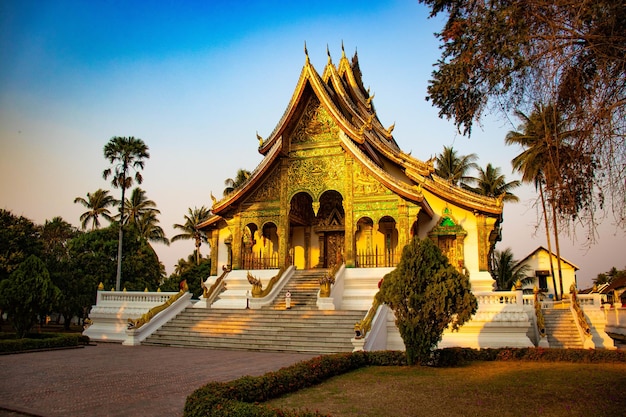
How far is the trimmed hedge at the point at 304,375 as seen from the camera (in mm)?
5547

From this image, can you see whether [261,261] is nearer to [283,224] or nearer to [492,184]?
[283,224]

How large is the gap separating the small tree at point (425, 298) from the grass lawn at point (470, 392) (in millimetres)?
615

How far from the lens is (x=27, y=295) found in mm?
13711

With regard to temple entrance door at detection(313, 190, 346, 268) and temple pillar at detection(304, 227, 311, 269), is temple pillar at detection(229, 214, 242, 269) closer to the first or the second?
temple pillar at detection(304, 227, 311, 269)

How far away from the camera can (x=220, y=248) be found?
22.9 meters

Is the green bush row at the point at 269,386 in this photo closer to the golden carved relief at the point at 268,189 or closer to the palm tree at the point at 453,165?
the golden carved relief at the point at 268,189

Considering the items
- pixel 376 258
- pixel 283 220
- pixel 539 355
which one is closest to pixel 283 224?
pixel 283 220

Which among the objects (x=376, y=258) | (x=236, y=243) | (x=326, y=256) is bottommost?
(x=376, y=258)

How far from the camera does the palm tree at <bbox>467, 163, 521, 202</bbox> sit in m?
36.0

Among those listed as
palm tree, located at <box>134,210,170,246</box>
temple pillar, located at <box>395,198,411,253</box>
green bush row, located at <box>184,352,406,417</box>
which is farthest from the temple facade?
palm tree, located at <box>134,210,170,246</box>

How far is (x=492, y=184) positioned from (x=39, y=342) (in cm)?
3116

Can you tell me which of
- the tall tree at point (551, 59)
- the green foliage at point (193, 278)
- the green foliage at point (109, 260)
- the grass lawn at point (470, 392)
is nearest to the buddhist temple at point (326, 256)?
the grass lawn at point (470, 392)

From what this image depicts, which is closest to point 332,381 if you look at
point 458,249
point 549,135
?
point 549,135

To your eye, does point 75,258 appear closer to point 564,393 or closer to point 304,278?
point 304,278
